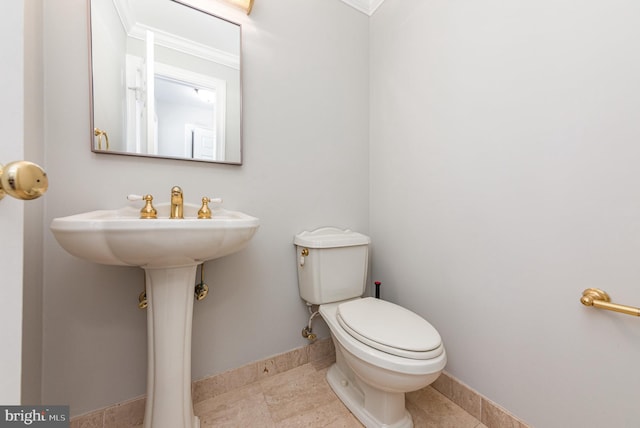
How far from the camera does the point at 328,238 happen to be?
50.9 inches

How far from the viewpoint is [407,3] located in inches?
52.1

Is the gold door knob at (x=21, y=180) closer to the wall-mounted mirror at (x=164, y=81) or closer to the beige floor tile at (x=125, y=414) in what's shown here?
the wall-mounted mirror at (x=164, y=81)

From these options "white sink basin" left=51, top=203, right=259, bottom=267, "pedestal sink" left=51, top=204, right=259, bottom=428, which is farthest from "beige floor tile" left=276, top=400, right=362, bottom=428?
"white sink basin" left=51, top=203, right=259, bottom=267

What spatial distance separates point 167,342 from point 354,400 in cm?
81

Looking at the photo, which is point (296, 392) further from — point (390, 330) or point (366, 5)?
point (366, 5)

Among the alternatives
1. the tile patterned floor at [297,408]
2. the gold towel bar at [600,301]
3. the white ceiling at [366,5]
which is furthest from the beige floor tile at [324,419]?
the white ceiling at [366,5]

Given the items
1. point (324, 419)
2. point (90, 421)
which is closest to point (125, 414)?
point (90, 421)

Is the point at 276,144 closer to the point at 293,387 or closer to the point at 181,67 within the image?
the point at 181,67

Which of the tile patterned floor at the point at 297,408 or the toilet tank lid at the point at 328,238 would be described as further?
the toilet tank lid at the point at 328,238

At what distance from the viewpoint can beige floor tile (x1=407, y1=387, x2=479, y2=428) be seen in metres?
1.01

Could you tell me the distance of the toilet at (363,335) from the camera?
82 cm

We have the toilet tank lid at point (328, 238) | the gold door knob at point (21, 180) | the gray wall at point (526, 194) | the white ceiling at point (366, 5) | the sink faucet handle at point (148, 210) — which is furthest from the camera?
the white ceiling at point (366, 5)

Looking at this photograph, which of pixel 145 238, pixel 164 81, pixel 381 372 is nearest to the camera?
pixel 145 238

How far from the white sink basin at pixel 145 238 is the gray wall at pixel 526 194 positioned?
3.10 feet
